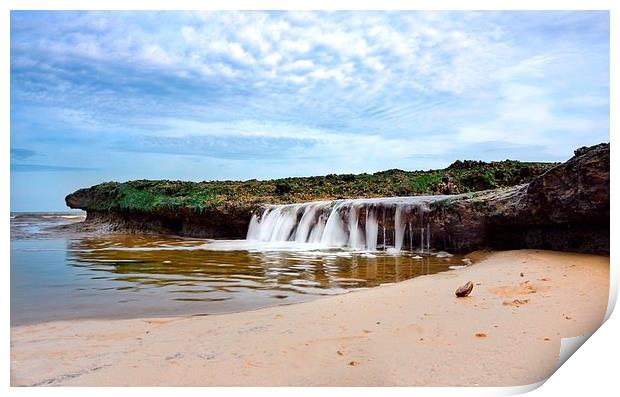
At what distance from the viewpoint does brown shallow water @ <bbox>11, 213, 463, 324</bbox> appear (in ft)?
10.5

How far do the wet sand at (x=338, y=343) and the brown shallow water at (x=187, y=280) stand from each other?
43 centimetres

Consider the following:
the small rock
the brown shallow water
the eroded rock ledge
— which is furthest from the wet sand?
the eroded rock ledge

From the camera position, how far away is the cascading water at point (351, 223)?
7.08 meters

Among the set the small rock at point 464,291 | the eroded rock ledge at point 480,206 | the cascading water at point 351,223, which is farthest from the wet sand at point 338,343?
the cascading water at point 351,223

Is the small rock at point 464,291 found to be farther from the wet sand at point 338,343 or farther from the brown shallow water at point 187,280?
the brown shallow water at point 187,280

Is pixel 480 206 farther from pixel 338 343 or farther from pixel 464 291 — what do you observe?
pixel 338 343

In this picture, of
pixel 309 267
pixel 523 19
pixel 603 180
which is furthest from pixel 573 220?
pixel 309 267

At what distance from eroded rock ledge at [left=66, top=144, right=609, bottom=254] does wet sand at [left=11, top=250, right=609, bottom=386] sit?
1.21 meters

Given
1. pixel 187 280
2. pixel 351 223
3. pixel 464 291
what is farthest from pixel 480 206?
pixel 187 280

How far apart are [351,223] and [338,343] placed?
6.23 m

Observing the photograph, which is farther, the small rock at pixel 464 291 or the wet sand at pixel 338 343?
the small rock at pixel 464 291

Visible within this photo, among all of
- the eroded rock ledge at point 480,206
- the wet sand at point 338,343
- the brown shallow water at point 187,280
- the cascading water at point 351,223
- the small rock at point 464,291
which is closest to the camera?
the wet sand at point 338,343

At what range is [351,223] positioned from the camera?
8242 mm
